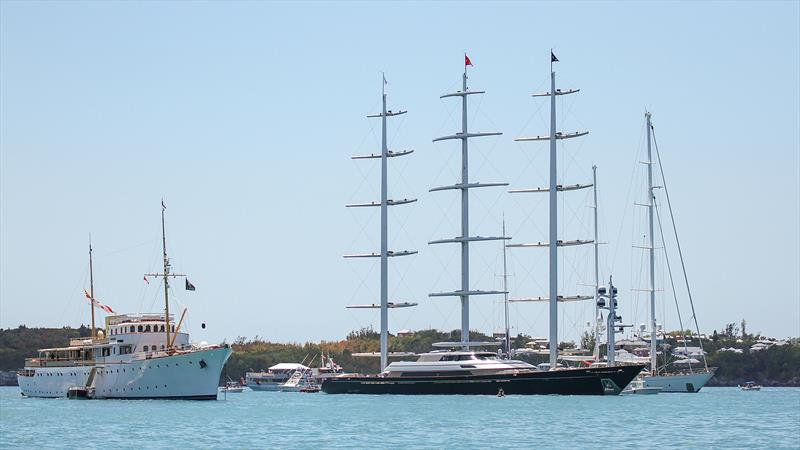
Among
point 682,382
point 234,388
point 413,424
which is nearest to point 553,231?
point 682,382

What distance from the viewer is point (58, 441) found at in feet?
223

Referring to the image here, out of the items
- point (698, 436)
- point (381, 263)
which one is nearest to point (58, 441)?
point (698, 436)

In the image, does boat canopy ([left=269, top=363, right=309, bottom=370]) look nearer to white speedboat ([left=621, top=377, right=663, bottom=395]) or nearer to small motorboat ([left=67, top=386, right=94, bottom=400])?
small motorboat ([left=67, top=386, right=94, bottom=400])

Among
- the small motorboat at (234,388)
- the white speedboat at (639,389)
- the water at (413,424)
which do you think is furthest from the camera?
the small motorboat at (234,388)

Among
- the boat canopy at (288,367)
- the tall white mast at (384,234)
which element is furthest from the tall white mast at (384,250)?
the boat canopy at (288,367)

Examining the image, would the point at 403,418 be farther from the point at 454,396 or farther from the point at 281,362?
Result: the point at 281,362

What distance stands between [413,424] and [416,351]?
100939 millimetres

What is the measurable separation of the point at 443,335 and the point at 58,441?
11501 cm

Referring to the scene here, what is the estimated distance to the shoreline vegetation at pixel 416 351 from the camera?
581 ft

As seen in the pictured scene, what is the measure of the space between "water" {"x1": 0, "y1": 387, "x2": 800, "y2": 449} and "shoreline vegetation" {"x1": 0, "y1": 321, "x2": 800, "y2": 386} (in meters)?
66.4

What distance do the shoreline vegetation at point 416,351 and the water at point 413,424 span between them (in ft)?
218

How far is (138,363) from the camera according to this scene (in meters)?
110

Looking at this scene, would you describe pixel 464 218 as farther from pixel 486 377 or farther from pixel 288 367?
pixel 288 367

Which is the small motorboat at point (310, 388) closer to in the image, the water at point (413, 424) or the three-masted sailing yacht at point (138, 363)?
the three-masted sailing yacht at point (138, 363)
